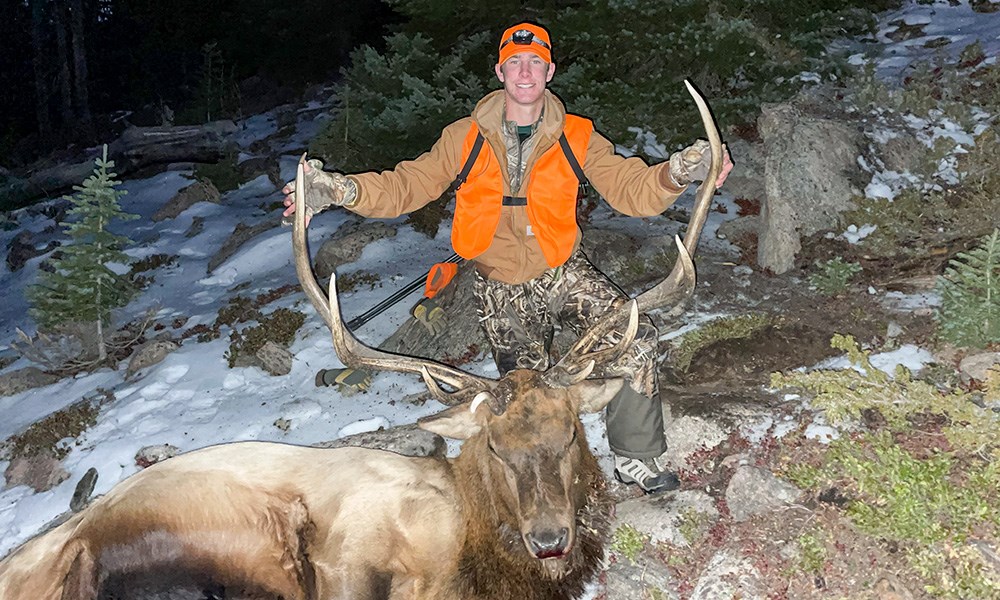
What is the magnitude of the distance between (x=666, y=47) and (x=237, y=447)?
6.74m

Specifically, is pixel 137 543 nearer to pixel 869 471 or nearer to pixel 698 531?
pixel 698 531

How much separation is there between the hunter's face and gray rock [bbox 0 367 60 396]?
766 centimetres

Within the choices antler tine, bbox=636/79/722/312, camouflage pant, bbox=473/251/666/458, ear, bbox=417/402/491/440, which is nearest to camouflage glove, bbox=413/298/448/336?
camouflage pant, bbox=473/251/666/458

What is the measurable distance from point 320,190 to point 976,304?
5004 millimetres

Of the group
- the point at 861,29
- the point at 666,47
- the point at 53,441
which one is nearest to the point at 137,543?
the point at 53,441

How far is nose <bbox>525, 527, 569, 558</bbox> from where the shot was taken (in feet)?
12.2

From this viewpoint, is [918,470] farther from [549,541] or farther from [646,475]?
[549,541]

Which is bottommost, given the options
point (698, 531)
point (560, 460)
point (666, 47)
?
point (698, 531)

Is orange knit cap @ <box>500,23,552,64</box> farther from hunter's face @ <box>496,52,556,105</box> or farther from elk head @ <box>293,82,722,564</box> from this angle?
elk head @ <box>293,82,722,564</box>

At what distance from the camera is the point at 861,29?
Result: 13188 mm

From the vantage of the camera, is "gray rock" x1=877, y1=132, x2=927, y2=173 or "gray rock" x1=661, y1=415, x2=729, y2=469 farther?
"gray rock" x1=877, y1=132, x2=927, y2=173

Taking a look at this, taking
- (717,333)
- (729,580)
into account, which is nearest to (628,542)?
(729,580)

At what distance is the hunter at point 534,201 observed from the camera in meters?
4.92

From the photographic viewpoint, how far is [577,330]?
17.5 ft
